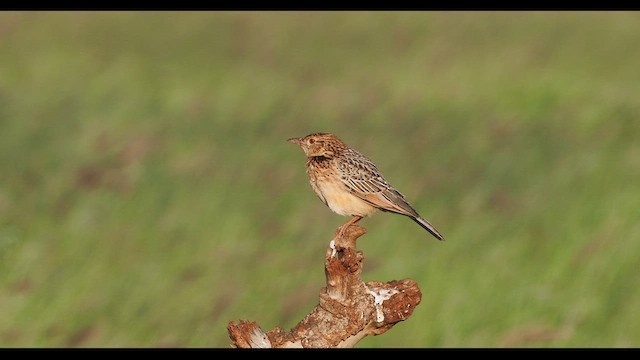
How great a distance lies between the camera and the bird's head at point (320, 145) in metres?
11.0

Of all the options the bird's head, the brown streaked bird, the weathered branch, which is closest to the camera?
the weathered branch

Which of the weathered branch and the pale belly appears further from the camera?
the pale belly

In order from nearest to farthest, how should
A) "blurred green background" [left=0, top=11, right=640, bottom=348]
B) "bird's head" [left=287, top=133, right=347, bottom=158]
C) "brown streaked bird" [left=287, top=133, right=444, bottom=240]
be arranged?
"bird's head" [left=287, top=133, right=347, bottom=158] → "brown streaked bird" [left=287, top=133, right=444, bottom=240] → "blurred green background" [left=0, top=11, right=640, bottom=348]

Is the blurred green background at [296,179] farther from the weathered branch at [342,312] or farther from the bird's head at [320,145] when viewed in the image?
the weathered branch at [342,312]

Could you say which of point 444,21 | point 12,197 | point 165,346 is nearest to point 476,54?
point 444,21

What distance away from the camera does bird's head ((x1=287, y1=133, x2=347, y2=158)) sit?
1104 cm

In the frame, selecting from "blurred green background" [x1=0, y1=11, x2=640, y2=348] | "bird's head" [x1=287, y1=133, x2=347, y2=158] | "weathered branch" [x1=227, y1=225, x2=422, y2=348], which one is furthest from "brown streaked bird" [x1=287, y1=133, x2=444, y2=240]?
"blurred green background" [x1=0, y1=11, x2=640, y2=348]

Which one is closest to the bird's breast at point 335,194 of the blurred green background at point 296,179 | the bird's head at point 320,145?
the bird's head at point 320,145

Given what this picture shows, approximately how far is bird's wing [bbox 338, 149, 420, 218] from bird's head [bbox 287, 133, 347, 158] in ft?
0.49

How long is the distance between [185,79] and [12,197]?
7996 mm

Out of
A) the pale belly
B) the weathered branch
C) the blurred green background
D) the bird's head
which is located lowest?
the weathered branch

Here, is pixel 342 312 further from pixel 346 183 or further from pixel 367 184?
pixel 367 184

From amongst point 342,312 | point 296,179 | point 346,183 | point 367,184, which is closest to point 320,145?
point 346,183

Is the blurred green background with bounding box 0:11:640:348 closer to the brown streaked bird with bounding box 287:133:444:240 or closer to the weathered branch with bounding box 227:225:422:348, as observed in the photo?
the brown streaked bird with bounding box 287:133:444:240
